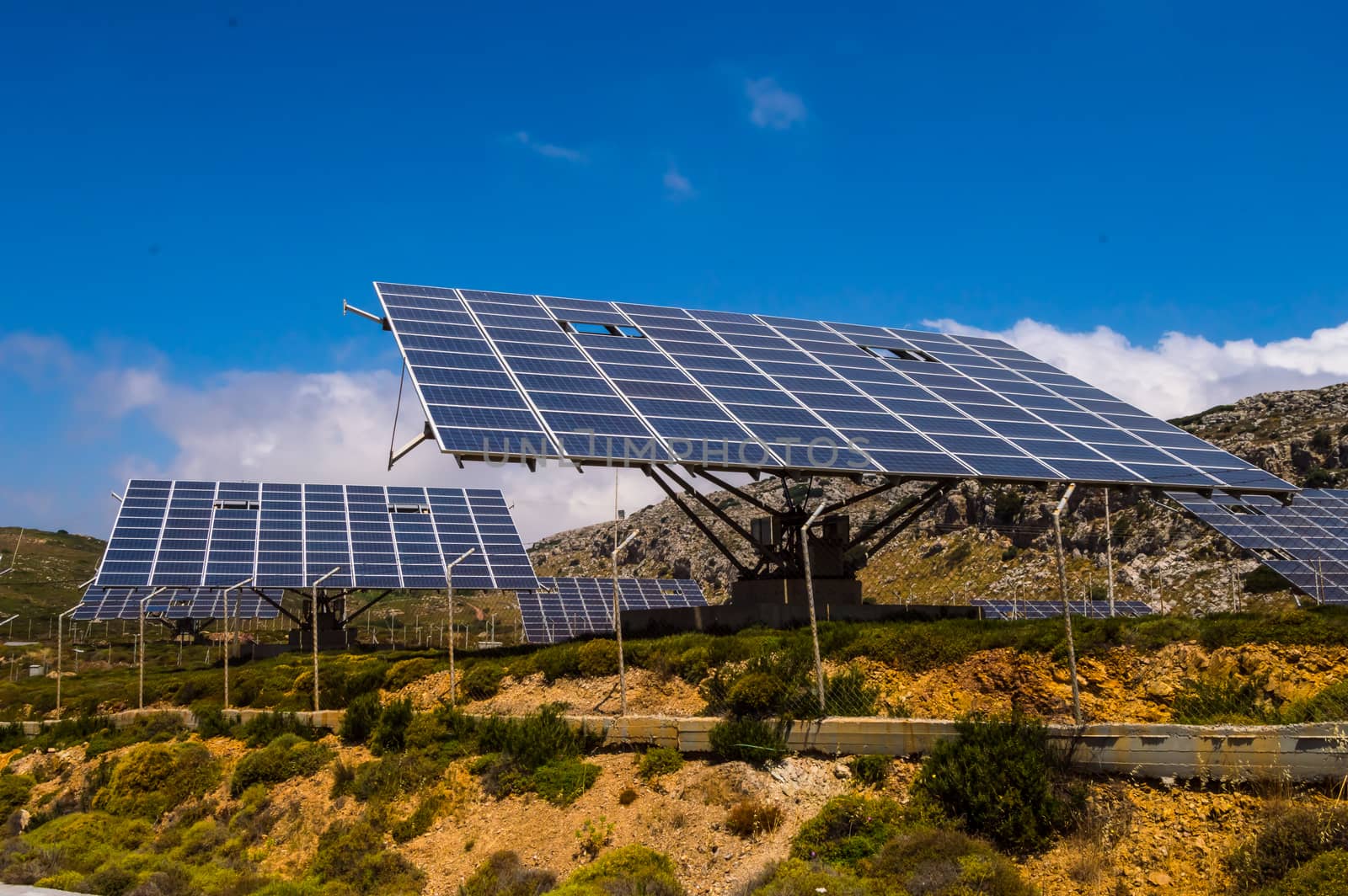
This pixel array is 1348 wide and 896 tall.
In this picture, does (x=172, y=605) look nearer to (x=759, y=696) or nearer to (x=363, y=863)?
(x=363, y=863)

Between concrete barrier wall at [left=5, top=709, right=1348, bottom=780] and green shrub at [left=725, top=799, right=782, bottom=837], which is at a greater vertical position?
concrete barrier wall at [left=5, top=709, right=1348, bottom=780]

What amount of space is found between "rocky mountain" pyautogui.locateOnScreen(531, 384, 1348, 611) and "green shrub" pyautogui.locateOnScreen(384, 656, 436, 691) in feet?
114

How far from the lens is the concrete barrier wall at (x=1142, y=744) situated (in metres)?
13.9

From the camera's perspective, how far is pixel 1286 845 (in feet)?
42.2

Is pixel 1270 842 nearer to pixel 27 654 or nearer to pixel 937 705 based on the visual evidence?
pixel 937 705

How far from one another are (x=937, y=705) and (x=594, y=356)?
15450mm

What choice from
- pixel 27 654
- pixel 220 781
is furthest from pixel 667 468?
pixel 27 654

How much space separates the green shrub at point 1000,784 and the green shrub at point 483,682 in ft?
42.0

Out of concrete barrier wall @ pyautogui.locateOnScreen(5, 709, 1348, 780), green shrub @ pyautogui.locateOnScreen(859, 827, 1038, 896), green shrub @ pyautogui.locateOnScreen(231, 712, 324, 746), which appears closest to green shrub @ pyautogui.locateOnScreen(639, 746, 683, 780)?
concrete barrier wall @ pyautogui.locateOnScreen(5, 709, 1348, 780)

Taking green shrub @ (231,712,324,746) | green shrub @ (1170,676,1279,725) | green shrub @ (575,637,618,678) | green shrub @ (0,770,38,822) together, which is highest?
green shrub @ (575,637,618,678)

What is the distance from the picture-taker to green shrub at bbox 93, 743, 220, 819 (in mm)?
27422

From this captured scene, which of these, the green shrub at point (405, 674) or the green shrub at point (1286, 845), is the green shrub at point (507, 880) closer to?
the green shrub at point (1286, 845)

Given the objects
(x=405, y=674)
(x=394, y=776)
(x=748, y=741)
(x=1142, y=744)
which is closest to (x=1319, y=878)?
(x=1142, y=744)

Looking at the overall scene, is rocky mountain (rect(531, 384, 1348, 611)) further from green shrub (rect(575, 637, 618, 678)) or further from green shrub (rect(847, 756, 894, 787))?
green shrub (rect(847, 756, 894, 787))
